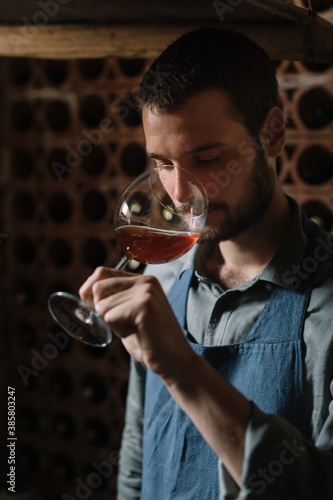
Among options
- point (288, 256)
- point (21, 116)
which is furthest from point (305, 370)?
point (21, 116)

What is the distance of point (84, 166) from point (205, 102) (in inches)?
61.2

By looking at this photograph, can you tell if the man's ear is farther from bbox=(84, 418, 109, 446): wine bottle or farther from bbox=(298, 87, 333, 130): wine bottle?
bbox=(84, 418, 109, 446): wine bottle

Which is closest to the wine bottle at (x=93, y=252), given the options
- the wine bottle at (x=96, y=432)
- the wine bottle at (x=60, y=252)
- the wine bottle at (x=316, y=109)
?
the wine bottle at (x=60, y=252)

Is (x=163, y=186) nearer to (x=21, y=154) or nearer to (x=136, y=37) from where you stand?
(x=136, y=37)

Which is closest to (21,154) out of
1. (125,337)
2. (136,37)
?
(136,37)

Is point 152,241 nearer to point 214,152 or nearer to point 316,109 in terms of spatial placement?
point 214,152

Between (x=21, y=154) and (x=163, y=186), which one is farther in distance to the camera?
(x=21, y=154)

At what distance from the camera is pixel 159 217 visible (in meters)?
1.01

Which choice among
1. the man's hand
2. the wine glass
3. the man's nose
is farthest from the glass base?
the man's nose

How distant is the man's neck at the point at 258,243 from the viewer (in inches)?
47.0

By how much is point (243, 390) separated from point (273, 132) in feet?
1.79

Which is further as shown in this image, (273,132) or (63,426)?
(63,426)

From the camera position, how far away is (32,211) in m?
2.71

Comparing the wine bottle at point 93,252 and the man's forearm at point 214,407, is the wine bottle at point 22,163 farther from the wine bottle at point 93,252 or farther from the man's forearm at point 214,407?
the man's forearm at point 214,407
